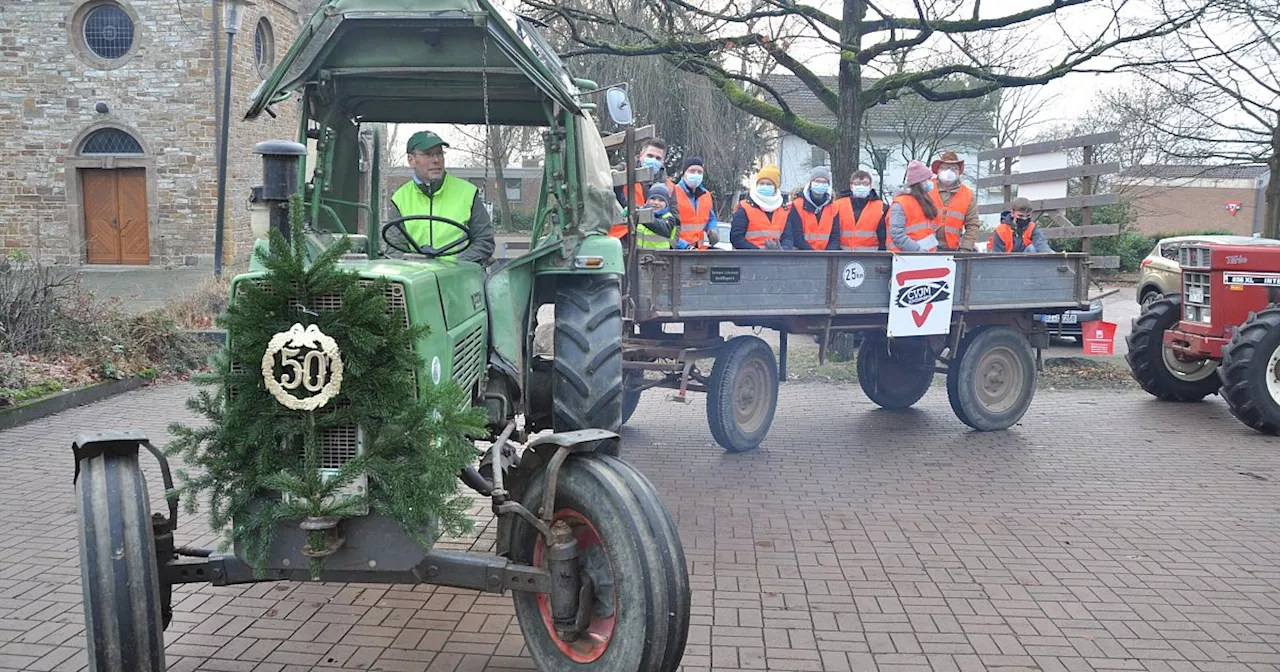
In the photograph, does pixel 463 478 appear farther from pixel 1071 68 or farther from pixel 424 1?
pixel 1071 68

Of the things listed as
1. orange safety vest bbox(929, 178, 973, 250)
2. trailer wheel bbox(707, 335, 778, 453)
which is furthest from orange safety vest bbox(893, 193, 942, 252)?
trailer wheel bbox(707, 335, 778, 453)

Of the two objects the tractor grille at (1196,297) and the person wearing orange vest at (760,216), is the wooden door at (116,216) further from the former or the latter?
the tractor grille at (1196,297)

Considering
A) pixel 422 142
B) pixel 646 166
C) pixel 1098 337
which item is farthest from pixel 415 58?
pixel 1098 337

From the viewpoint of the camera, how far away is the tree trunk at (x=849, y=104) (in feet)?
42.0

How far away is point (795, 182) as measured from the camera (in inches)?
1725

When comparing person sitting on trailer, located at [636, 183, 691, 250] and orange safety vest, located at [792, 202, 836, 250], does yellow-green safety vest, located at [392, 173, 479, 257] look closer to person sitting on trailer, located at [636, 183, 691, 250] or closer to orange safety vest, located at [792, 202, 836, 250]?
person sitting on trailer, located at [636, 183, 691, 250]

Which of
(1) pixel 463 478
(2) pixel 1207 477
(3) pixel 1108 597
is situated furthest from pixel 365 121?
(2) pixel 1207 477

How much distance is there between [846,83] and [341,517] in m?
10.7

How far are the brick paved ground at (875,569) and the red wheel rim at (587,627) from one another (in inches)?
21.7

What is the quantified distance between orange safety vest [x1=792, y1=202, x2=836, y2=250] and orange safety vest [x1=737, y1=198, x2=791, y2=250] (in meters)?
0.26

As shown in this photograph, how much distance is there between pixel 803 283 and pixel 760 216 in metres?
1.60

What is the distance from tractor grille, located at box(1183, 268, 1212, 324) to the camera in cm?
1030

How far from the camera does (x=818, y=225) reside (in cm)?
965

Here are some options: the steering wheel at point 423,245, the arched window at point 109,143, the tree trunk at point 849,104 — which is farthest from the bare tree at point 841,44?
the arched window at point 109,143
